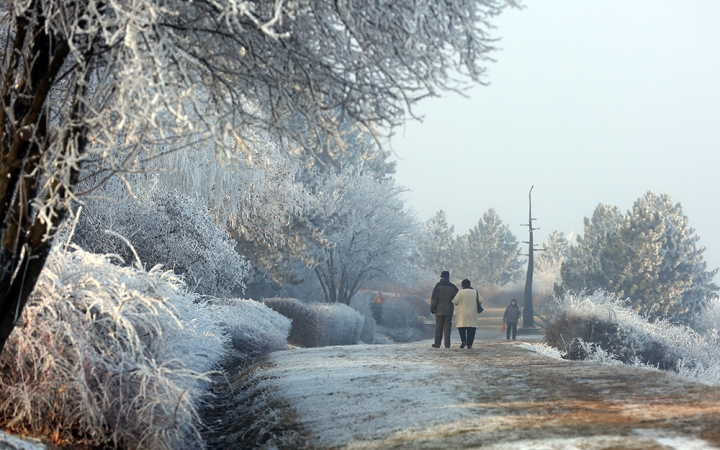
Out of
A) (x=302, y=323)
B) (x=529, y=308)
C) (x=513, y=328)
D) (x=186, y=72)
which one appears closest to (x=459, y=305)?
(x=302, y=323)

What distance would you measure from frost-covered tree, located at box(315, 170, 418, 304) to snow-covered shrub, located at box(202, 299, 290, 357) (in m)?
18.9

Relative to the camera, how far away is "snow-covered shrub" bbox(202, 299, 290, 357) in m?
17.5

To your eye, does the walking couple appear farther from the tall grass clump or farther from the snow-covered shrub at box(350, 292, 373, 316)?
the snow-covered shrub at box(350, 292, 373, 316)

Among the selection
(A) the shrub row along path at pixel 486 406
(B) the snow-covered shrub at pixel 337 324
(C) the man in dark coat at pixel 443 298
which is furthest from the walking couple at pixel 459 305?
(B) the snow-covered shrub at pixel 337 324

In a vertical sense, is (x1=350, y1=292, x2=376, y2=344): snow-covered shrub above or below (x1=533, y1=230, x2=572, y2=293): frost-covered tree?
below

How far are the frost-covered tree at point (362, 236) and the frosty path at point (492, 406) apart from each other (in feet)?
85.2

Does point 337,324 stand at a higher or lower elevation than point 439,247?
lower

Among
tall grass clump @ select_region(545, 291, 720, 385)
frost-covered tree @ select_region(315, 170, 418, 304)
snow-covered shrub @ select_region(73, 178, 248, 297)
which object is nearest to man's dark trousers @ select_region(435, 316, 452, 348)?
tall grass clump @ select_region(545, 291, 720, 385)

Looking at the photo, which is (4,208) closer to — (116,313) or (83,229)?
(116,313)

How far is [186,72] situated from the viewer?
6605 mm

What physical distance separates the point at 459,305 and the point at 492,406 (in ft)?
30.9

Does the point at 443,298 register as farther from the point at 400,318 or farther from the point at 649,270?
the point at 649,270

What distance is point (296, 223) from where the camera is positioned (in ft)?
94.9

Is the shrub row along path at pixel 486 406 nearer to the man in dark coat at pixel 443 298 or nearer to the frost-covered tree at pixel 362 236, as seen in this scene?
the man in dark coat at pixel 443 298
